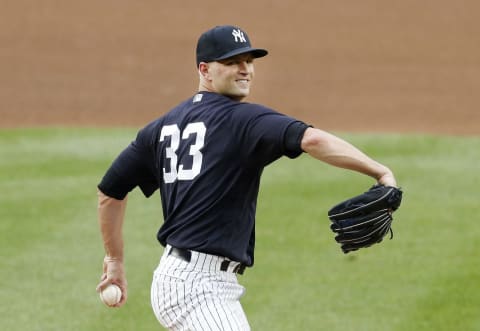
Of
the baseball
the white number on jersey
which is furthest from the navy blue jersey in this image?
the baseball

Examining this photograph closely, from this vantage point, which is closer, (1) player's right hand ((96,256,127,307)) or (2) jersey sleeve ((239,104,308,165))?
(2) jersey sleeve ((239,104,308,165))

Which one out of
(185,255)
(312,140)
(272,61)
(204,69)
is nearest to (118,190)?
(185,255)

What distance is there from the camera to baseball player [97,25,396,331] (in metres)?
4.38

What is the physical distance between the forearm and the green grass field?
2.55 metres

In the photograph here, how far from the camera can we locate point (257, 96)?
18906mm

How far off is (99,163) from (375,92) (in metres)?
7.29

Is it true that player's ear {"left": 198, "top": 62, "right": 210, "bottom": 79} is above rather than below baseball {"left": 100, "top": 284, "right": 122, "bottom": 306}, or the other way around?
above

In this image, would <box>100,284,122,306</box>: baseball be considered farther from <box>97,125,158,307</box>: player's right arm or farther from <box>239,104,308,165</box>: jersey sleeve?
<box>239,104,308,165</box>: jersey sleeve

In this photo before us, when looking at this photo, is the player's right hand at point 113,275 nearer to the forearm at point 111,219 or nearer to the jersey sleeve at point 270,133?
the forearm at point 111,219

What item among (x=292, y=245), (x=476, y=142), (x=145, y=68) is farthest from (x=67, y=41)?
(x=292, y=245)

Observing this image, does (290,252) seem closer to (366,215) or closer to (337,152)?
(366,215)

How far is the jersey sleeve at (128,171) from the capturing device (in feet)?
15.9

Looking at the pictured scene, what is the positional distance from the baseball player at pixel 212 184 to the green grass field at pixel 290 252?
3.07 metres

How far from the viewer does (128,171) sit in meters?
4.90
